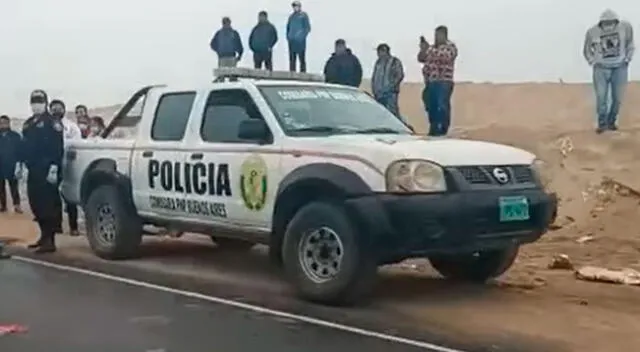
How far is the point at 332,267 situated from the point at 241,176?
56.7 inches

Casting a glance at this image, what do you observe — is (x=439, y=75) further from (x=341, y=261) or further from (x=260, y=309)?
(x=260, y=309)

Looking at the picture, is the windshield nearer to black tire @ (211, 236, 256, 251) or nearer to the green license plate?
the green license plate

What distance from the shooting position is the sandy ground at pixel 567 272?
328 inches

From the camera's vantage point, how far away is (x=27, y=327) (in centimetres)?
826

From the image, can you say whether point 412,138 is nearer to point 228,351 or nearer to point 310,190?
point 310,190

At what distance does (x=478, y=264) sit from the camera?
10.2 meters

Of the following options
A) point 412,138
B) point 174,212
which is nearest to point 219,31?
point 174,212

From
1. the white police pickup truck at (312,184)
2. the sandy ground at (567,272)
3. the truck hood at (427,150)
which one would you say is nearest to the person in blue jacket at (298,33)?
the sandy ground at (567,272)

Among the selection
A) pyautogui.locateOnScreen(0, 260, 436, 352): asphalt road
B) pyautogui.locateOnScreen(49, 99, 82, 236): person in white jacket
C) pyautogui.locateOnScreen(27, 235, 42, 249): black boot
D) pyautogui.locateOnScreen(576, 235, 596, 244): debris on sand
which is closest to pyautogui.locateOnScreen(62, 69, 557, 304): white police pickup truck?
pyautogui.locateOnScreen(0, 260, 436, 352): asphalt road

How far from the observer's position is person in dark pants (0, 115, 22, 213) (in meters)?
18.5

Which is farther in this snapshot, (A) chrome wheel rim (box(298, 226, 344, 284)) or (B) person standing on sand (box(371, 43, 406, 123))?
(B) person standing on sand (box(371, 43, 406, 123))

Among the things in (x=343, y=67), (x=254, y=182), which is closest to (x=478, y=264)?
(x=254, y=182)

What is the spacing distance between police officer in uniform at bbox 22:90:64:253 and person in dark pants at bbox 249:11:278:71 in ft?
21.9

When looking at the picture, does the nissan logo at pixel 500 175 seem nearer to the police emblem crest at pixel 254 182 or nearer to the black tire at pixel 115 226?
the police emblem crest at pixel 254 182
